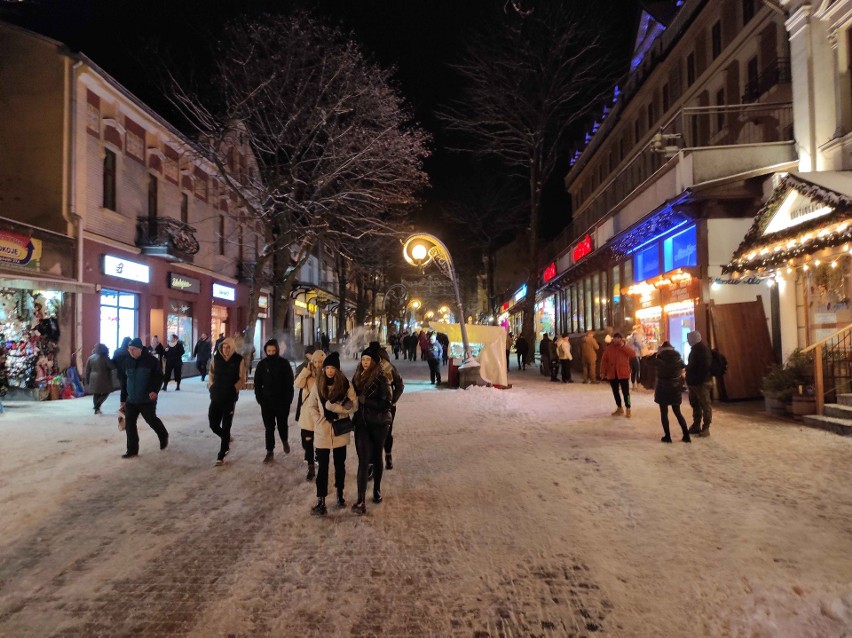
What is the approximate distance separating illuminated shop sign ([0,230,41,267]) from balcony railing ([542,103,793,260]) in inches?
577

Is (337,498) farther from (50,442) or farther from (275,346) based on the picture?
(50,442)

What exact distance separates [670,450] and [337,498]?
4.77 metres

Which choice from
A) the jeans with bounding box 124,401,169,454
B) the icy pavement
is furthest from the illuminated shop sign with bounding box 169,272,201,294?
the jeans with bounding box 124,401,169,454

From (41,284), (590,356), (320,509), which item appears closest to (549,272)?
(590,356)

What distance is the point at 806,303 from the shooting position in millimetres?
11625

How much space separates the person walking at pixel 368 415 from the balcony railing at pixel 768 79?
519 inches

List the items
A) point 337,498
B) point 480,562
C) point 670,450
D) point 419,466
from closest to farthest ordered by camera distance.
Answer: point 480,562 → point 337,498 → point 419,466 → point 670,450

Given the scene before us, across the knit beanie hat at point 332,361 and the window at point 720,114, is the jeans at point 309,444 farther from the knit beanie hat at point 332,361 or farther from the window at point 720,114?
the window at point 720,114

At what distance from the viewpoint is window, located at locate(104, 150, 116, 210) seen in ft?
57.3

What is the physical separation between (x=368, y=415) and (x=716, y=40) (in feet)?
64.5

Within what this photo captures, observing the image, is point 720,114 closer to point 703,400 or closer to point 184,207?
point 703,400

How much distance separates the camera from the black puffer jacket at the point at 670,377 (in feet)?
27.9

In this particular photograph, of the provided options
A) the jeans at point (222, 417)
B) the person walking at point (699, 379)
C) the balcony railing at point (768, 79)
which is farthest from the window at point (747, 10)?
the jeans at point (222, 417)

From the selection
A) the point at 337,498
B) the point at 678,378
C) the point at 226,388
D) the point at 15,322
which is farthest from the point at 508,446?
the point at 15,322
